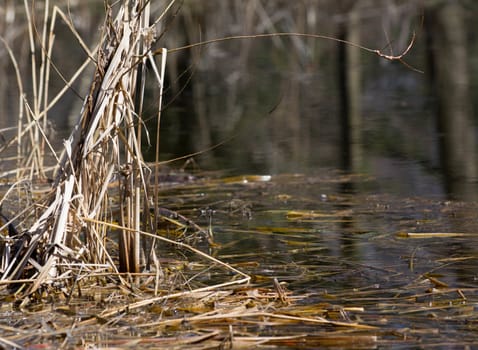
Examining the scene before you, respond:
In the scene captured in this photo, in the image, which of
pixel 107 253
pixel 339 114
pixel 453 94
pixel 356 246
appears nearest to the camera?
pixel 107 253

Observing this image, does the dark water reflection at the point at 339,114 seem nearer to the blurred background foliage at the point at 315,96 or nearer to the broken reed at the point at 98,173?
the blurred background foliage at the point at 315,96

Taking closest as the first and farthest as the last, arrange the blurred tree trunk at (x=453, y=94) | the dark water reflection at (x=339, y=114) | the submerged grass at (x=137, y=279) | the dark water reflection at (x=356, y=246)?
the submerged grass at (x=137, y=279) → the dark water reflection at (x=356, y=246) → the blurred tree trunk at (x=453, y=94) → the dark water reflection at (x=339, y=114)

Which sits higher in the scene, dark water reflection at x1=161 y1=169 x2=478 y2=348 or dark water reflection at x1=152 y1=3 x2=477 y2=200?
dark water reflection at x1=152 y1=3 x2=477 y2=200

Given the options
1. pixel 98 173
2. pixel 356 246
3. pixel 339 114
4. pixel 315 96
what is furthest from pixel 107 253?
pixel 315 96

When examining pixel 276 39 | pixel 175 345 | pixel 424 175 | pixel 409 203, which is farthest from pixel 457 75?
pixel 175 345

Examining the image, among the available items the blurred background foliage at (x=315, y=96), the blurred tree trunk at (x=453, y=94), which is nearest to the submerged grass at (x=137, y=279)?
the blurred background foliage at (x=315, y=96)

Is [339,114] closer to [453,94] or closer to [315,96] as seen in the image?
[315,96]

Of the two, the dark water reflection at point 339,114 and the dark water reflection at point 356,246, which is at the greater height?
the dark water reflection at point 339,114

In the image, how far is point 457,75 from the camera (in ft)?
37.0

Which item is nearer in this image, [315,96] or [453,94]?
→ [453,94]

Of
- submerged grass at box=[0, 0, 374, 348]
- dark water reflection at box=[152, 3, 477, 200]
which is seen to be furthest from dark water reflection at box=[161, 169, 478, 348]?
dark water reflection at box=[152, 3, 477, 200]

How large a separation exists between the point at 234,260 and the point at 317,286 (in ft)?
1.70

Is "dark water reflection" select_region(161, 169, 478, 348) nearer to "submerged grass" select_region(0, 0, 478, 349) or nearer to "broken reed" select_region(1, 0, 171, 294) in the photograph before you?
"submerged grass" select_region(0, 0, 478, 349)

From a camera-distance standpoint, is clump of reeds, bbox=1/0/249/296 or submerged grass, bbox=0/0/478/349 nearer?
submerged grass, bbox=0/0/478/349
